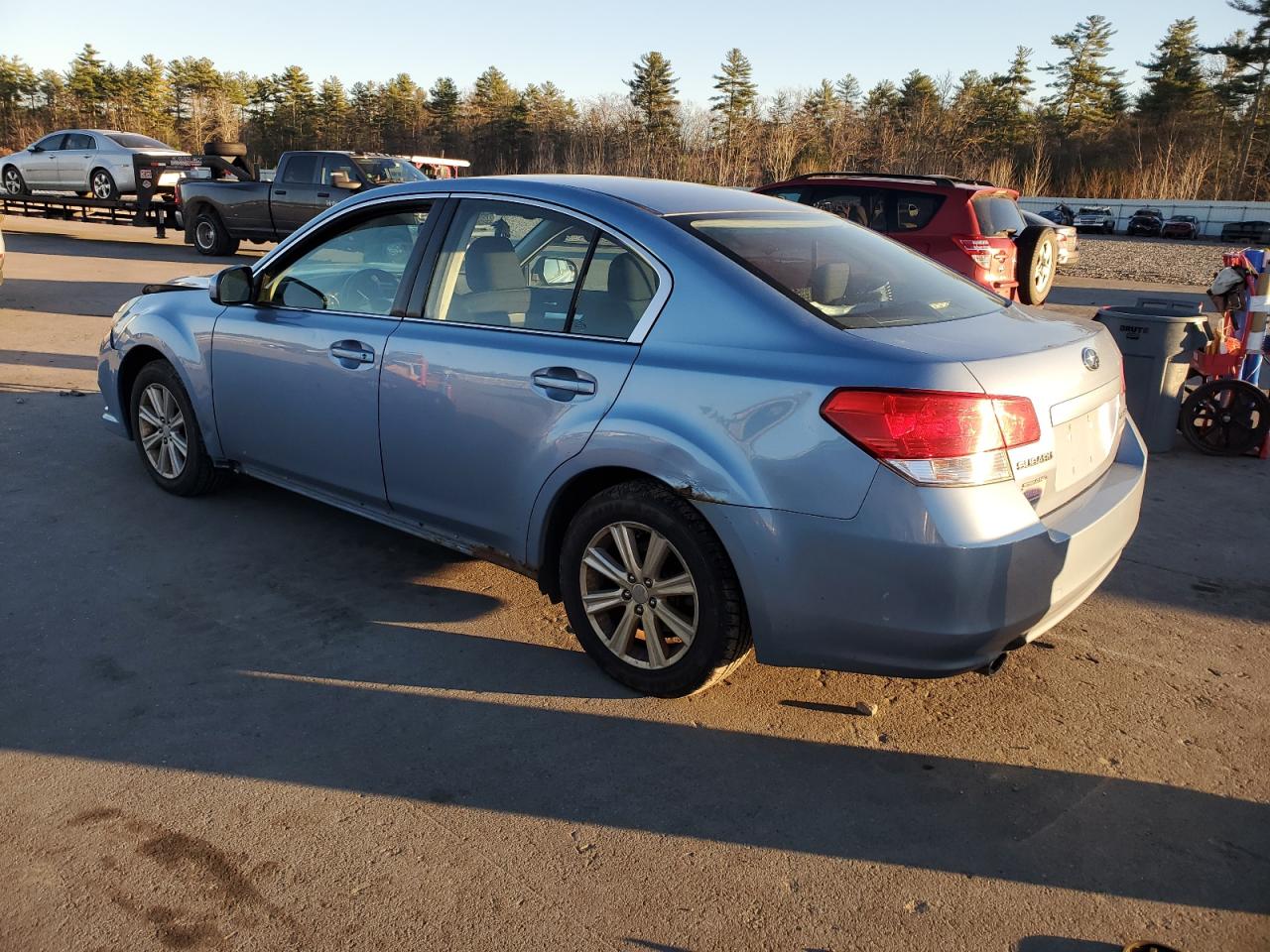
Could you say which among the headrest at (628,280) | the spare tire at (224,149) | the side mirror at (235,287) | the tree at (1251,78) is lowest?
the side mirror at (235,287)

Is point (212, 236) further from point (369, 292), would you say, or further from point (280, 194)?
point (369, 292)

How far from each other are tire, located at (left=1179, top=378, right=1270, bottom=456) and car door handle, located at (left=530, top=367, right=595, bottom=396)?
560 cm

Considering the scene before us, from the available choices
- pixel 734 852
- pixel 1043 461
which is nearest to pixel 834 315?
pixel 1043 461

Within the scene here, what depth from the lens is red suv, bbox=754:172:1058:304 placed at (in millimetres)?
A: 10625

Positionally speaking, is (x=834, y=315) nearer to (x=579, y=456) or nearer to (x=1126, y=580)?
(x=579, y=456)

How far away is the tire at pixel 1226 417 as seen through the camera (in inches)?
282

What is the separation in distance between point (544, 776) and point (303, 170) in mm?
16758

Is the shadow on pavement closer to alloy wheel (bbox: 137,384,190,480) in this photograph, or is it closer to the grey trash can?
alloy wheel (bbox: 137,384,190,480)

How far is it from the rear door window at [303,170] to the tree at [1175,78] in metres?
68.8

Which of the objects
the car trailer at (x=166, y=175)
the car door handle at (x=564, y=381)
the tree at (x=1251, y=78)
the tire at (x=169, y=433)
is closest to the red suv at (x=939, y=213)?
the tire at (x=169, y=433)

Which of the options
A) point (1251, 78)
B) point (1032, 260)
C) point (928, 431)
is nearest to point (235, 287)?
point (928, 431)

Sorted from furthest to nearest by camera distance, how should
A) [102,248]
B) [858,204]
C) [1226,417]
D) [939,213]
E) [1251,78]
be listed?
[1251,78]
[102,248]
[858,204]
[939,213]
[1226,417]

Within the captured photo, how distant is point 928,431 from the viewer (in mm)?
2885

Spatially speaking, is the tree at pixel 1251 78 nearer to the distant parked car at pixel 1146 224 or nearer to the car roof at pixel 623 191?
the distant parked car at pixel 1146 224
